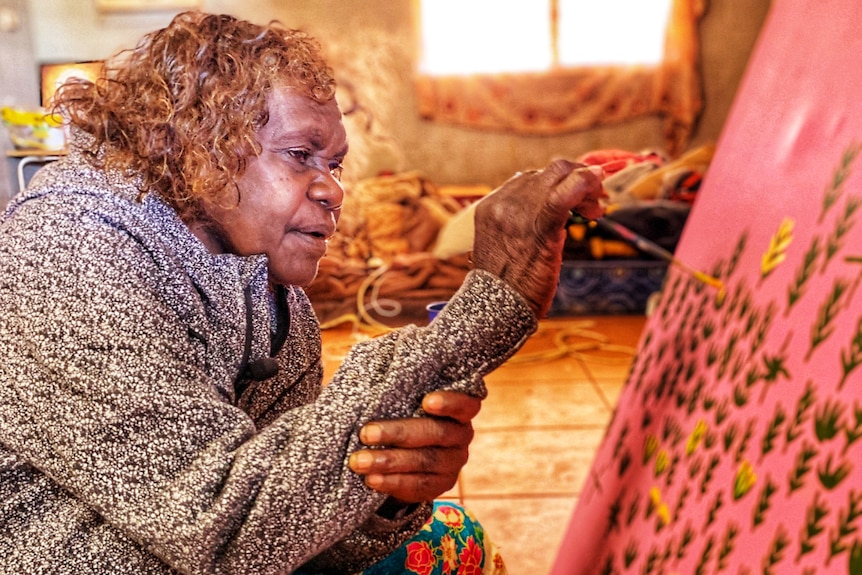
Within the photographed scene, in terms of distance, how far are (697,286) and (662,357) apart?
117 mm

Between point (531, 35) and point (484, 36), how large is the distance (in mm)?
315

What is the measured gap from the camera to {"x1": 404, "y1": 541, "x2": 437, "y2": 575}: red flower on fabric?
3.31 feet

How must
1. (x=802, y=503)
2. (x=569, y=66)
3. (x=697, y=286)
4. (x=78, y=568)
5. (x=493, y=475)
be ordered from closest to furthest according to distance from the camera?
(x=802, y=503)
(x=78, y=568)
(x=697, y=286)
(x=493, y=475)
(x=569, y=66)

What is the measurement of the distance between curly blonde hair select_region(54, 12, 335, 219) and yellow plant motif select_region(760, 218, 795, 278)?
477mm

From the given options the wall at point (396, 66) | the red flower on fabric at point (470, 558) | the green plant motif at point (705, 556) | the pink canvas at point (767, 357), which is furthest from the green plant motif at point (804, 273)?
the wall at point (396, 66)

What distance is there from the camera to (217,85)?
778mm

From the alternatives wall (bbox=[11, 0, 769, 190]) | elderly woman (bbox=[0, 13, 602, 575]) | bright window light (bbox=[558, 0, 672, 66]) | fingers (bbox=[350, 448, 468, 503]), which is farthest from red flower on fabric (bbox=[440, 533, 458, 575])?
bright window light (bbox=[558, 0, 672, 66])

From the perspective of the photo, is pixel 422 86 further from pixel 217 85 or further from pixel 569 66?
pixel 217 85

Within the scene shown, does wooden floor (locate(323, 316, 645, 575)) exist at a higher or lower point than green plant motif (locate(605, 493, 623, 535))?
lower

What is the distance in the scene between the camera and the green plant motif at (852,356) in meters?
0.58

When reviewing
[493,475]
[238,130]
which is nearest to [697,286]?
[238,130]

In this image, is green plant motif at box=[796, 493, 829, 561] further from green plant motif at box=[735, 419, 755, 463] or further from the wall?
the wall

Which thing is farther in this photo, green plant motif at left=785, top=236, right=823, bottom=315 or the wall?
the wall

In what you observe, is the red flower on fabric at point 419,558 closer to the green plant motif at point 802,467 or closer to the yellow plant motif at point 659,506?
the yellow plant motif at point 659,506
